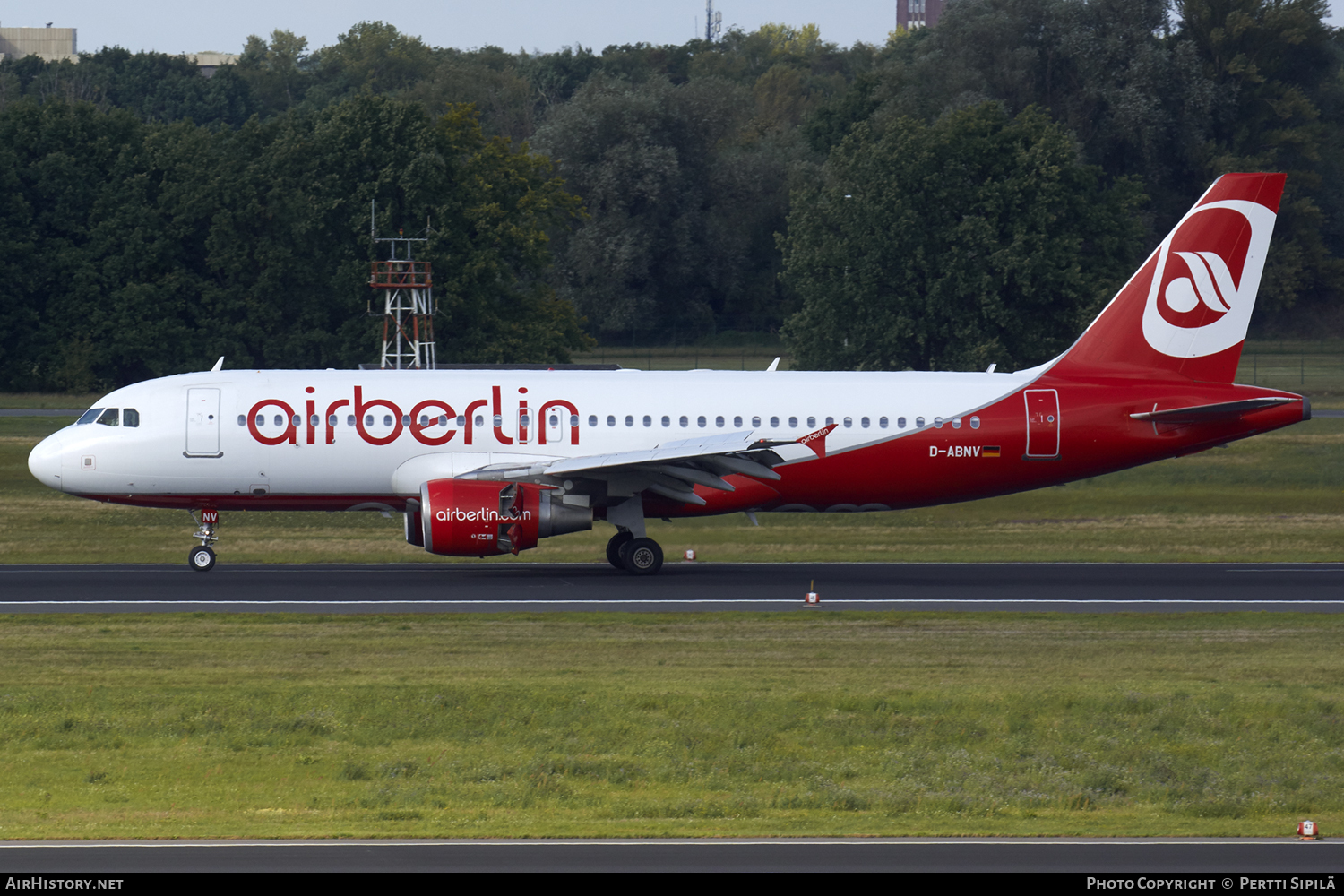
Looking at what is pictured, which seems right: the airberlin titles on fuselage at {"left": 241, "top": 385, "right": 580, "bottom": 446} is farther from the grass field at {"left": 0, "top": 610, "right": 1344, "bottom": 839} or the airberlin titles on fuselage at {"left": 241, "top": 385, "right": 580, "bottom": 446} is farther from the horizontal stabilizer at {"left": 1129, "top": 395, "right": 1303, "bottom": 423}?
the horizontal stabilizer at {"left": 1129, "top": 395, "right": 1303, "bottom": 423}

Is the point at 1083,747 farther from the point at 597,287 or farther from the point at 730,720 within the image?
the point at 597,287

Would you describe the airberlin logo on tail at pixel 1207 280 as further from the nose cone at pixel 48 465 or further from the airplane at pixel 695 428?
the nose cone at pixel 48 465

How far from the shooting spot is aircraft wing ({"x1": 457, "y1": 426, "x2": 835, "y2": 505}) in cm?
3077

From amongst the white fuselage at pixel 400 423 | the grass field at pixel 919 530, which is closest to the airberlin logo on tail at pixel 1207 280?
the white fuselage at pixel 400 423

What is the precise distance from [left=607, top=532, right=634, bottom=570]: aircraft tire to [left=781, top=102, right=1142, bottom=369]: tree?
49769mm

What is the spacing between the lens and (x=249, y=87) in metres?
160

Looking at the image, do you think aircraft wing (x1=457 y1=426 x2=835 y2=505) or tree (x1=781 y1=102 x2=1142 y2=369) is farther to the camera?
tree (x1=781 y1=102 x2=1142 y2=369)

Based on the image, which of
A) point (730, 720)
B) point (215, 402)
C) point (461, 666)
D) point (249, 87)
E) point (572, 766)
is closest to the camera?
point (572, 766)

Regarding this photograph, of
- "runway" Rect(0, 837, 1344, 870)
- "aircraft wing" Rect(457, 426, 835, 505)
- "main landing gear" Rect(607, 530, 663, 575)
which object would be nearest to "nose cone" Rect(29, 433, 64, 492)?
"aircraft wing" Rect(457, 426, 835, 505)

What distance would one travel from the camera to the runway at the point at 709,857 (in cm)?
1249

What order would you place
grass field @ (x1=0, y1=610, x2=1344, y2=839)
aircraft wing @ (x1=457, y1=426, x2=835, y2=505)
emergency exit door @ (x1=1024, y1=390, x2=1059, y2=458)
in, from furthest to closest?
emergency exit door @ (x1=1024, y1=390, x2=1059, y2=458), aircraft wing @ (x1=457, y1=426, x2=835, y2=505), grass field @ (x1=0, y1=610, x2=1344, y2=839)

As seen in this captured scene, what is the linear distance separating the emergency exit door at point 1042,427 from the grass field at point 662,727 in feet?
25.9

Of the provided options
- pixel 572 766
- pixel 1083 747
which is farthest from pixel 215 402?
pixel 1083 747
